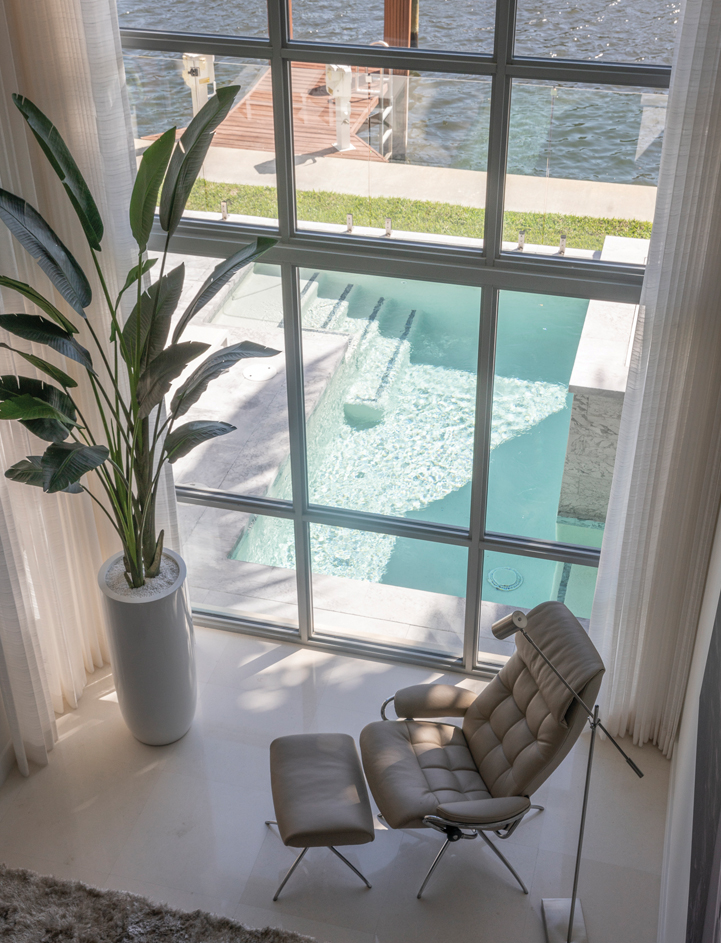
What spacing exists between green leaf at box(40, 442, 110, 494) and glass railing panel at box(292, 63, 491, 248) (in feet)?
4.84

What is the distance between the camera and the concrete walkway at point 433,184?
369cm

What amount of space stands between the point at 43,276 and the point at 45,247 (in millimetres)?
658

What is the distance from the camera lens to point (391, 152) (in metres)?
3.88

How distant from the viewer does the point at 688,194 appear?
3.33 metres

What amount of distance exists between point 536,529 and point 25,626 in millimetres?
2455

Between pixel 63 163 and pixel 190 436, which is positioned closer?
pixel 63 163

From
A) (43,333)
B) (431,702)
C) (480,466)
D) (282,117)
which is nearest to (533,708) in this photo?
(431,702)

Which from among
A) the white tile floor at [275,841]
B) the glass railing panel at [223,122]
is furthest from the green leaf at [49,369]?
the white tile floor at [275,841]

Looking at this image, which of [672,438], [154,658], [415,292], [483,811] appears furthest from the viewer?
[154,658]

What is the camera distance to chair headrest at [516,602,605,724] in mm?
3576

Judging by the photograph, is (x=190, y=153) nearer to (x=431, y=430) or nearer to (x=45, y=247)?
(x=45, y=247)

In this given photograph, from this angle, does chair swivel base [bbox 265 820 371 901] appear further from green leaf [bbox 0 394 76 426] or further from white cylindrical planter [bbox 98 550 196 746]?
A: green leaf [bbox 0 394 76 426]

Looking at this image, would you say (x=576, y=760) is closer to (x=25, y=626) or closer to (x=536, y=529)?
(x=536, y=529)

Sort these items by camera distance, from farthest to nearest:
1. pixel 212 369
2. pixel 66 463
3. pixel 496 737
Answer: pixel 496 737 < pixel 212 369 < pixel 66 463
